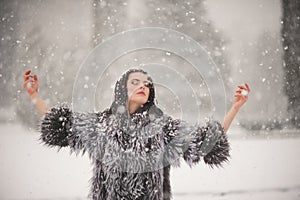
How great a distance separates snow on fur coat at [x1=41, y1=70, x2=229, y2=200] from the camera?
0.78 m

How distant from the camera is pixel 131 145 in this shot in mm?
786

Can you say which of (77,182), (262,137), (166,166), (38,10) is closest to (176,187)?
(77,182)

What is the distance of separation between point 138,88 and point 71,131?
0.70 feet

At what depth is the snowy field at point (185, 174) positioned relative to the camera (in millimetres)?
1481

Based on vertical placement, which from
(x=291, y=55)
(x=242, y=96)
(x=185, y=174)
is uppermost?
(x=291, y=55)

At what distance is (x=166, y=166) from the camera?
83cm

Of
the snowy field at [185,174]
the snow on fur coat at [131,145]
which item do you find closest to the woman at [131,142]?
the snow on fur coat at [131,145]

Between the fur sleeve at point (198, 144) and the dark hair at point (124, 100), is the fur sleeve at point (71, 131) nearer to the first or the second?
the dark hair at point (124, 100)

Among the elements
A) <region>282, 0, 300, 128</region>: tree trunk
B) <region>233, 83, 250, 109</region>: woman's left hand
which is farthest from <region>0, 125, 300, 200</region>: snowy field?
<region>233, 83, 250, 109</region>: woman's left hand

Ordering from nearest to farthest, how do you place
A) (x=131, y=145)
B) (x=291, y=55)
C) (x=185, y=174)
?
(x=131, y=145), (x=185, y=174), (x=291, y=55)

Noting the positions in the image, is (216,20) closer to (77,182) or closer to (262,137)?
(262,137)

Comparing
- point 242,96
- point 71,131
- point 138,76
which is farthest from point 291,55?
point 71,131

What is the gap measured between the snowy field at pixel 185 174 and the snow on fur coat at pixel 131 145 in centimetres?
74

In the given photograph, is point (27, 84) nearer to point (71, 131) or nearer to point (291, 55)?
point (71, 131)
